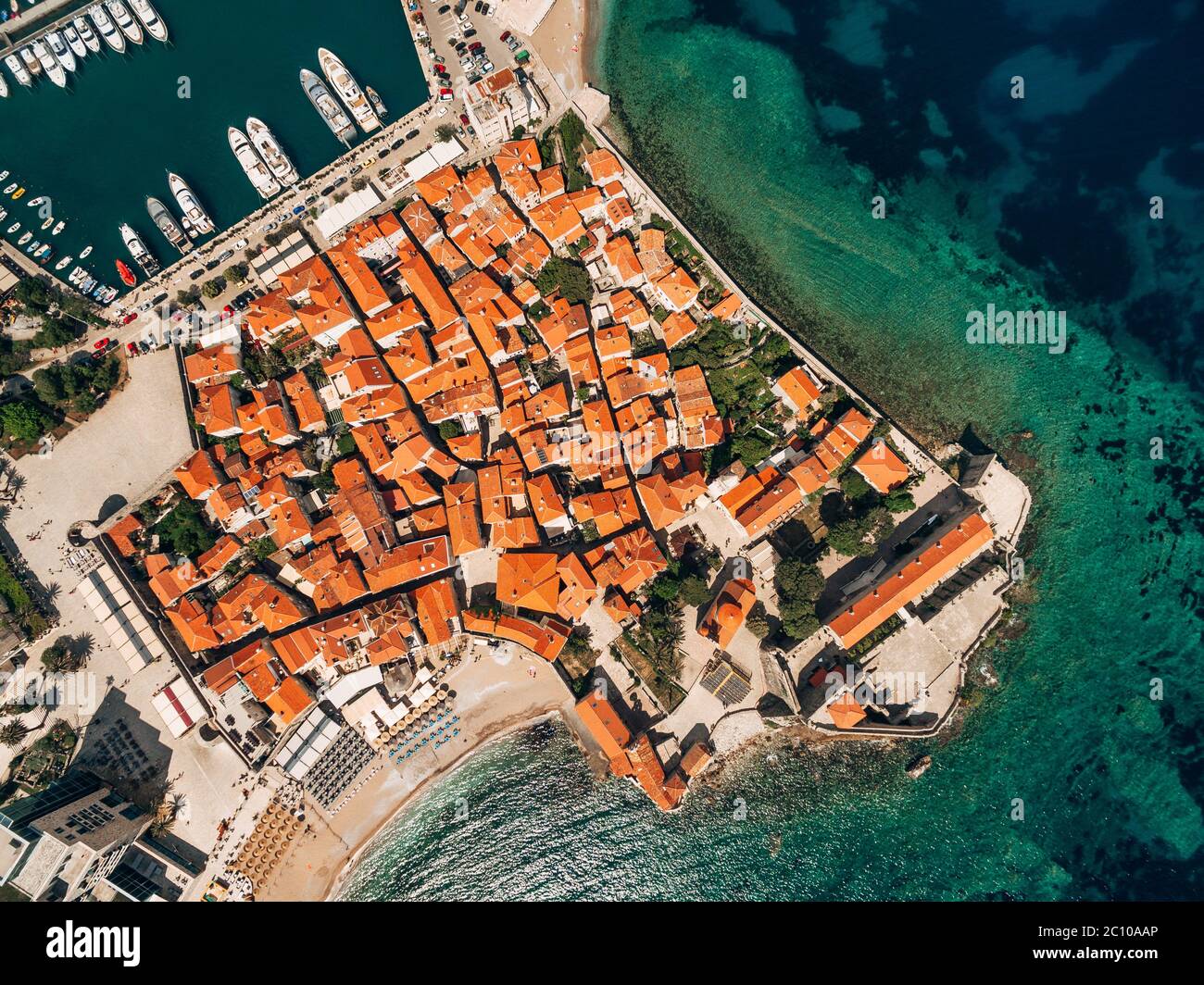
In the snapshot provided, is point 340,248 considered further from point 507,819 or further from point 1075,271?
point 1075,271

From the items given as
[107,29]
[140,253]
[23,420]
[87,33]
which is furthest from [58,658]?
[107,29]

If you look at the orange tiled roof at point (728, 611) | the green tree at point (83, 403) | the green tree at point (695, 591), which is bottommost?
the orange tiled roof at point (728, 611)

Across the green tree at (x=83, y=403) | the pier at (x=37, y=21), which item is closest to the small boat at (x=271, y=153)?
the pier at (x=37, y=21)

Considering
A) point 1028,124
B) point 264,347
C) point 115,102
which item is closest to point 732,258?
point 1028,124

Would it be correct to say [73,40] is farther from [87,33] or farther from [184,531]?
[184,531]

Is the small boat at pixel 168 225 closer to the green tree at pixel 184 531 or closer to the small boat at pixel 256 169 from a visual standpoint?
the small boat at pixel 256 169

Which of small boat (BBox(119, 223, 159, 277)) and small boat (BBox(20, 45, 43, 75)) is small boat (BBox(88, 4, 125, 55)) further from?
small boat (BBox(119, 223, 159, 277))

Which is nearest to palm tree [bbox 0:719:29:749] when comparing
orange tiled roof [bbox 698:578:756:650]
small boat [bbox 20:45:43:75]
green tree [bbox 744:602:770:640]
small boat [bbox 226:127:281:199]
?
small boat [bbox 226:127:281:199]
